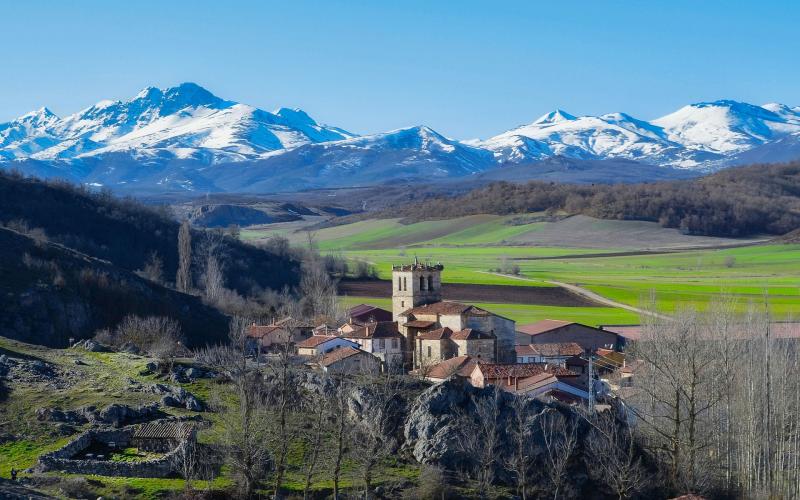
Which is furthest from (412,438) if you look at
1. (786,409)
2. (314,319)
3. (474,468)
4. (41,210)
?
(41,210)

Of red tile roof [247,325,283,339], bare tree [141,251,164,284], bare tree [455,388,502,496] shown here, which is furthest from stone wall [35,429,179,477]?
bare tree [141,251,164,284]

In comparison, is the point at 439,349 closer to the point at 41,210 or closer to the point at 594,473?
the point at 594,473

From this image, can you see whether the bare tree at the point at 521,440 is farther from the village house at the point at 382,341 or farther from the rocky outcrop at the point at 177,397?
the village house at the point at 382,341

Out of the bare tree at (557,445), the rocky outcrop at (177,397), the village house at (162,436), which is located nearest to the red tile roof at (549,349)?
the bare tree at (557,445)

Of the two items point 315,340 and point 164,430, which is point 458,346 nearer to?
point 315,340

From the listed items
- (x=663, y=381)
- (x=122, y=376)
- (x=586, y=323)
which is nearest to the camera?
(x=122, y=376)

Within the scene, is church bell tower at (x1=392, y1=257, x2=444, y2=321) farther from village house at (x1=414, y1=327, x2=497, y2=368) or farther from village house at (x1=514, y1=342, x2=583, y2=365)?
village house at (x1=514, y1=342, x2=583, y2=365)

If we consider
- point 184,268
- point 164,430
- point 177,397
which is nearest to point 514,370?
point 177,397

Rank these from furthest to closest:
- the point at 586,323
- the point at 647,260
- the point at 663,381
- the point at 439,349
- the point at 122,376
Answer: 1. the point at 647,260
2. the point at 586,323
3. the point at 439,349
4. the point at 663,381
5. the point at 122,376
